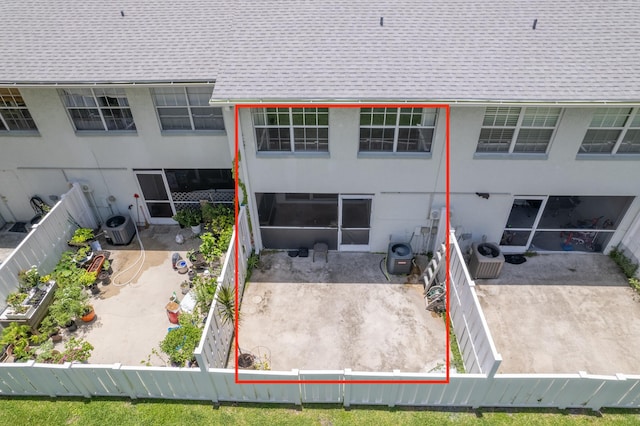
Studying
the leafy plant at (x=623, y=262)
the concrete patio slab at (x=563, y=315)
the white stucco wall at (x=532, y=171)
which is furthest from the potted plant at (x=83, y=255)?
the leafy plant at (x=623, y=262)

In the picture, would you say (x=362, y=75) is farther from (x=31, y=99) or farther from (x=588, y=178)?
(x=31, y=99)

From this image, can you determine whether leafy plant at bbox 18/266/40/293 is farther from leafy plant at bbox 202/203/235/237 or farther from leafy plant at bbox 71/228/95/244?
leafy plant at bbox 202/203/235/237

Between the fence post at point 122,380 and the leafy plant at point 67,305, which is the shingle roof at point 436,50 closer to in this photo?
the fence post at point 122,380

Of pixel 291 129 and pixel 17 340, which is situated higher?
pixel 291 129

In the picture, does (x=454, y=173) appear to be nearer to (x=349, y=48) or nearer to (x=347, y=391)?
(x=349, y=48)

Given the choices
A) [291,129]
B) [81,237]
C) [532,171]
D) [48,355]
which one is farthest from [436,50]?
[48,355]
